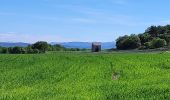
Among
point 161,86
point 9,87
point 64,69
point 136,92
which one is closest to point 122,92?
point 136,92

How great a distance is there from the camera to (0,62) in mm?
57250

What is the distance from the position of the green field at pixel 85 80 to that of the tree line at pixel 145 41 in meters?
28.3

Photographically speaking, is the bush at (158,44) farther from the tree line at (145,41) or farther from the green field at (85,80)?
the green field at (85,80)

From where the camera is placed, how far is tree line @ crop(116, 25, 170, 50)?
90.1 meters

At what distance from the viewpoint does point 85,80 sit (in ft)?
120

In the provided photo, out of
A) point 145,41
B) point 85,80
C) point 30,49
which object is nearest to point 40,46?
point 30,49

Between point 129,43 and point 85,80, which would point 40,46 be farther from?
point 85,80

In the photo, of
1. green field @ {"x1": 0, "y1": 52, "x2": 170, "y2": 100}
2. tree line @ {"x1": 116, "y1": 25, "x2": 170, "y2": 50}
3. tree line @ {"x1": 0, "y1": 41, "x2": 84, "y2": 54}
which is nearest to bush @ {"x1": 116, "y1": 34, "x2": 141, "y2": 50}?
tree line @ {"x1": 116, "y1": 25, "x2": 170, "y2": 50}

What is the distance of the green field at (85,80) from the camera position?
85.2ft

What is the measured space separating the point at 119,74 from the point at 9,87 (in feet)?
36.0

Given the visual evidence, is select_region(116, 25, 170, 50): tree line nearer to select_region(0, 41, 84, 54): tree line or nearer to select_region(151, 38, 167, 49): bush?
select_region(151, 38, 167, 49): bush

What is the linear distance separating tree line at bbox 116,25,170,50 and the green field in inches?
1113

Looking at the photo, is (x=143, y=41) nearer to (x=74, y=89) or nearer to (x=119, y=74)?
(x=119, y=74)

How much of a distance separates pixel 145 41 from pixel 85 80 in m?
64.1
